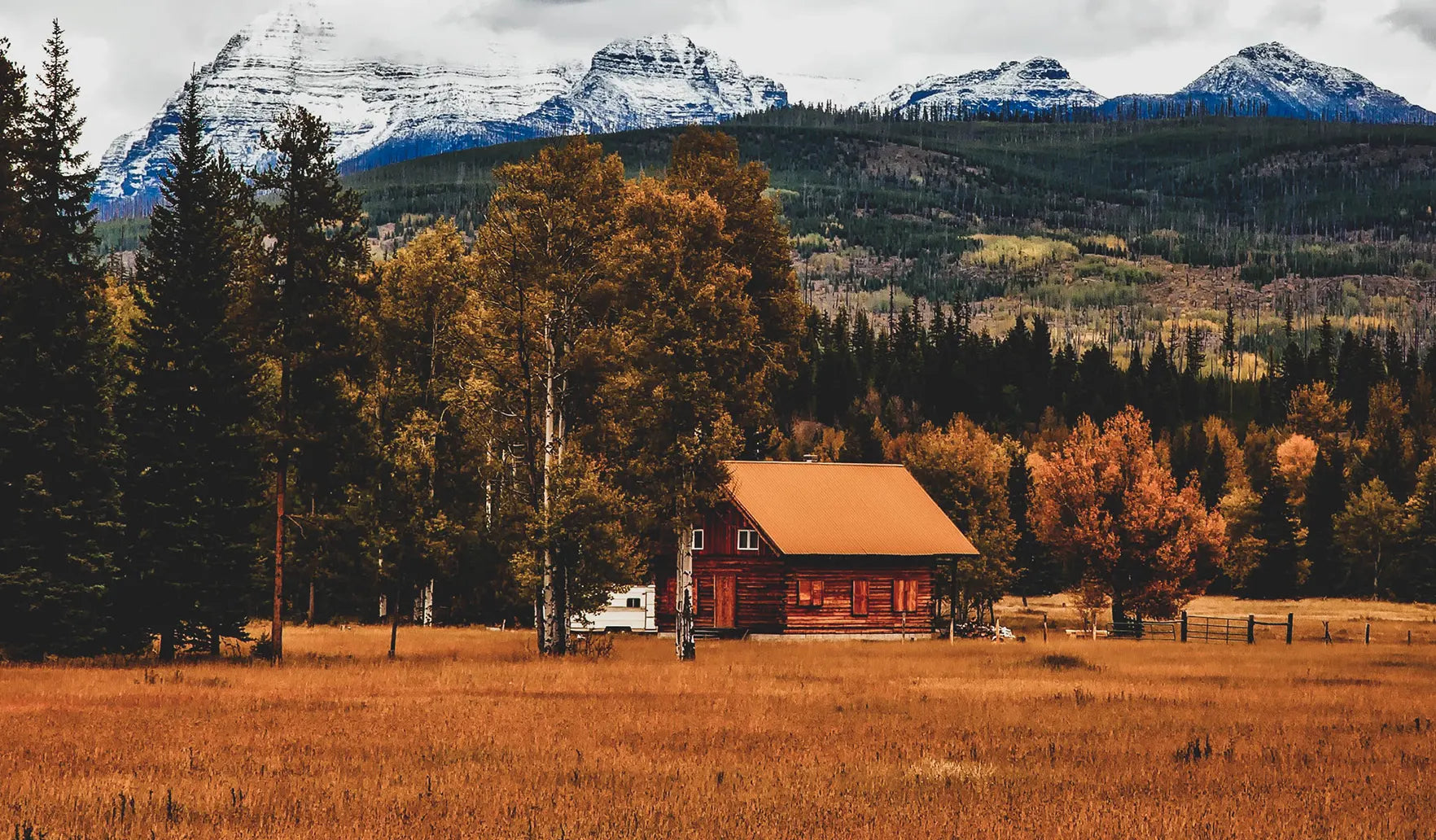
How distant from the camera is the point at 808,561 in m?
59.1

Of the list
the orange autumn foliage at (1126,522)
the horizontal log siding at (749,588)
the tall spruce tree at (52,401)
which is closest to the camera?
the tall spruce tree at (52,401)

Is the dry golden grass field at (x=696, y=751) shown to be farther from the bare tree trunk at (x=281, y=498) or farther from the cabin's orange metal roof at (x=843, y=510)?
the cabin's orange metal roof at (x=843, y=510)

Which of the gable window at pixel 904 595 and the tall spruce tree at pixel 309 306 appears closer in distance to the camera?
the tall spruce tree at pixel 309 306

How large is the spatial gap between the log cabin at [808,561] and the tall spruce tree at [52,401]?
26914mm

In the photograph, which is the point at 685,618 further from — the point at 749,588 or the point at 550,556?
the point at 749,588

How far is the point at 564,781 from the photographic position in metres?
19.4

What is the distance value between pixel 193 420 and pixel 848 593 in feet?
99.2

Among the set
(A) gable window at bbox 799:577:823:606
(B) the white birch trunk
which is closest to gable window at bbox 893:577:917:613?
(A) gable window at bbox 799:577:823:606

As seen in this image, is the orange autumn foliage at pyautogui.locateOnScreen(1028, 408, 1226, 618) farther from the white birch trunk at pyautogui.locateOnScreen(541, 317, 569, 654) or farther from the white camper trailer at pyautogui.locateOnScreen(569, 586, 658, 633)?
the white birch trunk at pyautogui.locateOnScreen(541, 317, 569, 654)

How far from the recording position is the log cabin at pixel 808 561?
59.5 metres

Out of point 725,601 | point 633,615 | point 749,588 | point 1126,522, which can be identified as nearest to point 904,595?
point 749,588

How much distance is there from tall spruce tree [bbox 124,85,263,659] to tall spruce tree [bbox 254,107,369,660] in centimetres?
99

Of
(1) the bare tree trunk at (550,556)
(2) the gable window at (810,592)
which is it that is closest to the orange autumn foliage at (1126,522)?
(2) the gable window at (810,592)

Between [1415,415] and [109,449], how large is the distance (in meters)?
161
